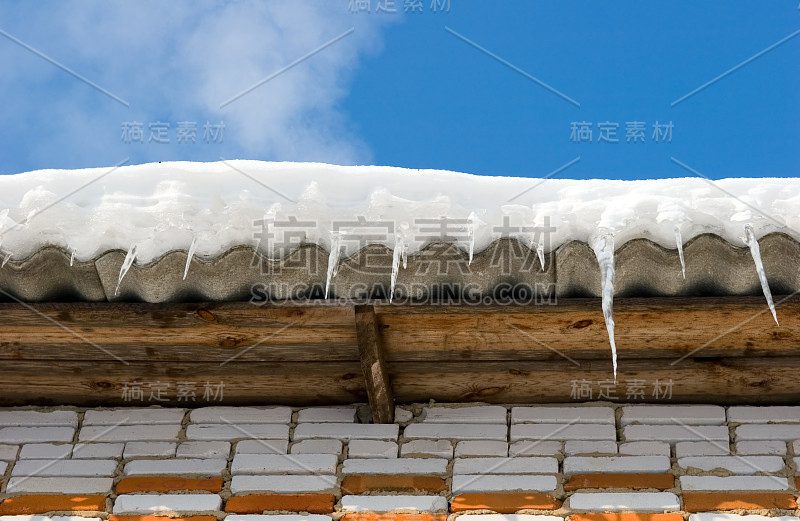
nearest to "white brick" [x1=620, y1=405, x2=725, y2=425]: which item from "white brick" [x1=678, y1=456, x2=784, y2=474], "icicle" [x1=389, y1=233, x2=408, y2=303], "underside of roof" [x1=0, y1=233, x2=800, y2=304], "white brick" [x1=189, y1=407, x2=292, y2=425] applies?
"white brick" [x1=678, y1=456, x2=784, y2=474]

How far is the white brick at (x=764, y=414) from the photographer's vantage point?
2.96 m

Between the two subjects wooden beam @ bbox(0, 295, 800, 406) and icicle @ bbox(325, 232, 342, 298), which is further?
wooden beam @ bbox(0, 295, 800, 406)

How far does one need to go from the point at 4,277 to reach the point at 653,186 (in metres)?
1.85

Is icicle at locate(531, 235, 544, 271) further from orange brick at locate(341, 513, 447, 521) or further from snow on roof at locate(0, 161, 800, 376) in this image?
orange brick at locate(341, 513, 447, 521)

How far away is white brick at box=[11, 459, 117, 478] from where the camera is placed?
2.96 meters

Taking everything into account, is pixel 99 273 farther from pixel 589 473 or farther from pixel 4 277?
pixel 589 473

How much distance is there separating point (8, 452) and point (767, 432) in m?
2.41

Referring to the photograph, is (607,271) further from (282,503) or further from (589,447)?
(282,503)

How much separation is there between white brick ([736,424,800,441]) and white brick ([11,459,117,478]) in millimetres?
1961

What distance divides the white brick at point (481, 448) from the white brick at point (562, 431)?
53 mm

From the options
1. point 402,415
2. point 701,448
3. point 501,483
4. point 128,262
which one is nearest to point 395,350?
point 402,415

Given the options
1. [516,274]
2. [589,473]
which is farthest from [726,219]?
[589,473]

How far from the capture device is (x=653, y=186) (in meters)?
2.64

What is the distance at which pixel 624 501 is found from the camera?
2750 mm
